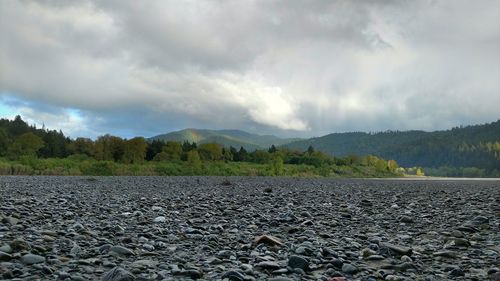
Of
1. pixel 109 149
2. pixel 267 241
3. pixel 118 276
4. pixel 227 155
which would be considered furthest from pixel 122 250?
pixel 227 155

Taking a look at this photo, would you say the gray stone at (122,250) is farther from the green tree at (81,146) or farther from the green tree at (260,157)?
the green tree at (260,157)

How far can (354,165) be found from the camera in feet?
358

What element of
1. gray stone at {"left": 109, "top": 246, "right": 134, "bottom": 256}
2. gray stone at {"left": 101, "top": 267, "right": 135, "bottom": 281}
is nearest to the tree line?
gray stone at {"left": 109, "top": 246, "right": 134, "bottom": 256}

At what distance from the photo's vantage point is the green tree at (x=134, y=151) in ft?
258

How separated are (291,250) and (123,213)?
6213 millimetres

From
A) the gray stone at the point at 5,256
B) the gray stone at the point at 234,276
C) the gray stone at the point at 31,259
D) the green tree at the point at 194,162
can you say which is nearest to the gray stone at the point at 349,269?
the gray stone at the point at 234,276

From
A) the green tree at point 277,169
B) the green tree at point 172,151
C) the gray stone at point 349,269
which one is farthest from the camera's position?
the green tree at point 172,151

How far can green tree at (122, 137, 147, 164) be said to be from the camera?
7863 cm

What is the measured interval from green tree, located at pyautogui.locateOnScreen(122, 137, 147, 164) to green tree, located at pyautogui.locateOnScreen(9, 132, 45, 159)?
1550 centimetres

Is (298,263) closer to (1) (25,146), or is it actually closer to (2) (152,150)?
(1) (25,146)

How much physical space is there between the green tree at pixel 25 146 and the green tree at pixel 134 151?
15502 millimetres

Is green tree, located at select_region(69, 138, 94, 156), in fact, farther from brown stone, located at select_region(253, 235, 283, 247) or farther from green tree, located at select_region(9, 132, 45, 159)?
brown stone, located at select_region(253, 235, 283, 247)

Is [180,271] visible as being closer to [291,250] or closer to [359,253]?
[291,250]

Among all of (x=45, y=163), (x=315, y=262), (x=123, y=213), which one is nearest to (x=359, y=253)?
(x=315, y=262)
